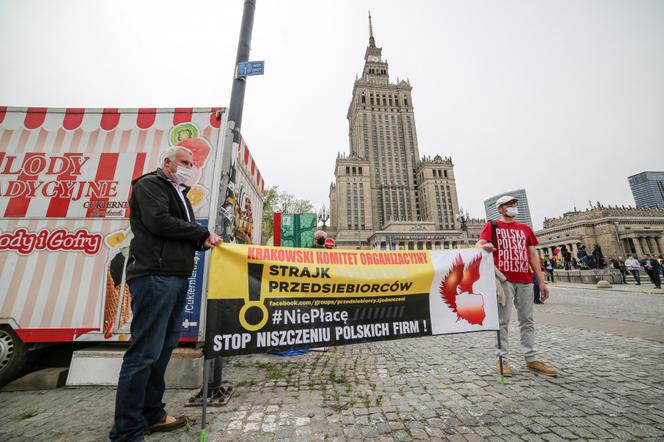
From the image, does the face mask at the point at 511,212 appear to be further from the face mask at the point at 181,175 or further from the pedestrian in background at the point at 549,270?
the pedestrian in background at the point at 549,270

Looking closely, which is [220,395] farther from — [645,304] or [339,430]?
[645,304]

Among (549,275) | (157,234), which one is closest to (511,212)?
(157,234)

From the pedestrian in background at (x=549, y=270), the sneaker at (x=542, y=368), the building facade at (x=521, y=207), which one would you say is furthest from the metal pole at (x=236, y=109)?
the building facade at (x=521, y=207)

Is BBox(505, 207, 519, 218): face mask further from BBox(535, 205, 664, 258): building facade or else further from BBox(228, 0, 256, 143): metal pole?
BBox(535, 205, 664, 258): building facade

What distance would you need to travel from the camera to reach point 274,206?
34.0 metres

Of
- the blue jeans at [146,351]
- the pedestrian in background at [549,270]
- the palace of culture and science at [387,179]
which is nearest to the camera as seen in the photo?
the blue jeans at [146,351]

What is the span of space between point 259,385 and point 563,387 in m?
3.20

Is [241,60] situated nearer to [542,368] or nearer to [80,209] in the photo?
[80,209]

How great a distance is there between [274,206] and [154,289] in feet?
108

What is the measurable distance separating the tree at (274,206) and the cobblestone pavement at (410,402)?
28.0 metres

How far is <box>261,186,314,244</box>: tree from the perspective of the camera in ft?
106

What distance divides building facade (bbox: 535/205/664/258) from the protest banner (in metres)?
76.4

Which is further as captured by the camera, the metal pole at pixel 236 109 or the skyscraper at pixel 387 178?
the skyscraper at pixel 387 178

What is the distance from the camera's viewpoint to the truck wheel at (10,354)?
9.37 feet
